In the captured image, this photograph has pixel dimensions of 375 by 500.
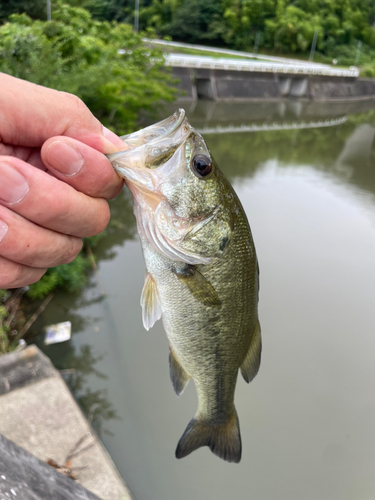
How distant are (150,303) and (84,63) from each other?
7620 millimetres

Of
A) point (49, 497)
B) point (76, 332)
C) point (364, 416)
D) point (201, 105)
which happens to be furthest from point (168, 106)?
point (49, 497)

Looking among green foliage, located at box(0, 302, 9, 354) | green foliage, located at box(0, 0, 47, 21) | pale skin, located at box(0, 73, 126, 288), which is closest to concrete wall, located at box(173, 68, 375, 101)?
green foliage, located at box(0, 0, 47, 21)

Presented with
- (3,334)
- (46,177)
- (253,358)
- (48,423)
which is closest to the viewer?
→ (46,177)

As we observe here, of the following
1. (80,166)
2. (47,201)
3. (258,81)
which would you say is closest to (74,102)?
(80,166)

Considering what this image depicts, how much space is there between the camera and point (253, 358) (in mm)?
1647

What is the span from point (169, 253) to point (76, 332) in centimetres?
323

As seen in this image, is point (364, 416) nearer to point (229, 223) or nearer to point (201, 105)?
point (229, 223)

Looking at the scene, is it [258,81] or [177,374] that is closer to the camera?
[177,374]

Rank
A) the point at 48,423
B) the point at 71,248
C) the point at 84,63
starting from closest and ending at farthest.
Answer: the point at 71,248, the point at 48,423, the point at 84,63

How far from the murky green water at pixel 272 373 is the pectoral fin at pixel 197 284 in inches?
90.8

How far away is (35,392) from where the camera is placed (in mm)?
2725

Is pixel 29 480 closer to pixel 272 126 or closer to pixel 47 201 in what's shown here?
pixel 47 201

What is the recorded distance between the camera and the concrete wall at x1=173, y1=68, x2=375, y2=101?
20.6 metres

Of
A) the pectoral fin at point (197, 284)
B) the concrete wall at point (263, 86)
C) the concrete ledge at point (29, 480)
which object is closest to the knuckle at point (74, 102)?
the pectoral fin at point (197, 284)
